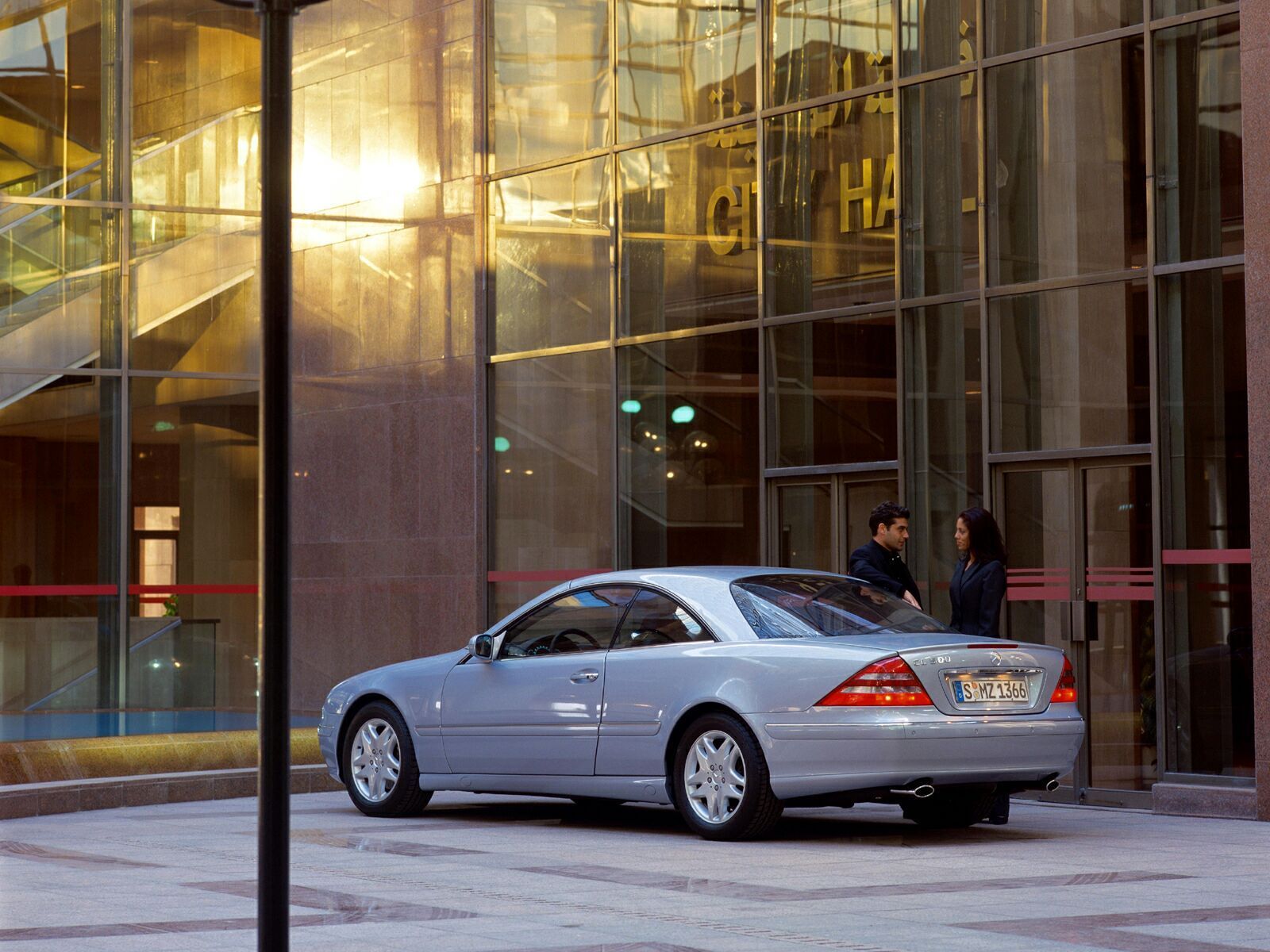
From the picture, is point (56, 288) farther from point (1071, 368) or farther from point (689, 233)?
point (1071, 368)

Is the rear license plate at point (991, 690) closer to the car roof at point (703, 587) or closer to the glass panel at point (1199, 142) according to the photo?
the car roof at point (703, 587)

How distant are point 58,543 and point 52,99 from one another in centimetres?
453

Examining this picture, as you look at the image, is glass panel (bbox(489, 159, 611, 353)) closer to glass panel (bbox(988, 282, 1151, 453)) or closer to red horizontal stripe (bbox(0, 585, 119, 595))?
red horizontal stripe (bbox(0, 585, 119, 595))

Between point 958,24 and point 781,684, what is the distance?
6575 mm

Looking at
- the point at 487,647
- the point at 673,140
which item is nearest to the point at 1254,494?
the point at 487,647

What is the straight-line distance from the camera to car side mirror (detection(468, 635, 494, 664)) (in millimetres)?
11438

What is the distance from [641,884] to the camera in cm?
839

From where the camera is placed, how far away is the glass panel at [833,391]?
15.1m

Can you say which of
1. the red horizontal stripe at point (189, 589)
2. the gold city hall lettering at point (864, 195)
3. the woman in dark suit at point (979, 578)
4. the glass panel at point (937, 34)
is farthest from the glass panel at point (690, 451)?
the red horizontal stripe at point (189, 589)

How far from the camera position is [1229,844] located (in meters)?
10.4

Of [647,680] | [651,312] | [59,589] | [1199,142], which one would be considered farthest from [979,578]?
[59,589]

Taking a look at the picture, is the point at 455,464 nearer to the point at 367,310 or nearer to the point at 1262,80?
the point at 367,310

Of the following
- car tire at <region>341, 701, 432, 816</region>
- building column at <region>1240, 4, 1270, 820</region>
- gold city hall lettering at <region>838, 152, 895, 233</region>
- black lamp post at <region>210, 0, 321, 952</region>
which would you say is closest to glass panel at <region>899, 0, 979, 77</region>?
gold city hall lettering at <region>838, 152, 895, 233</region>

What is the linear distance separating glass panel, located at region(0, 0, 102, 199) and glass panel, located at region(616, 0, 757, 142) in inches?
232
